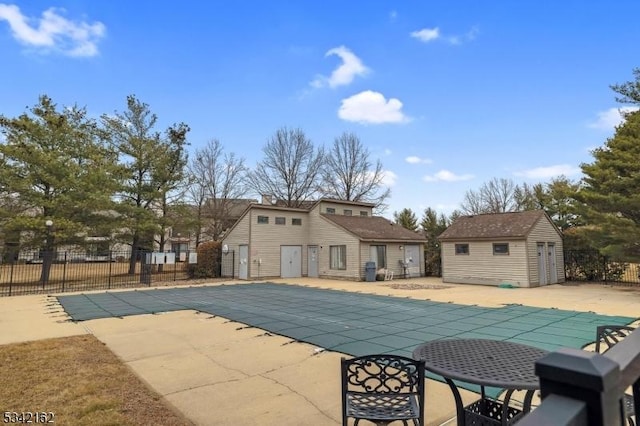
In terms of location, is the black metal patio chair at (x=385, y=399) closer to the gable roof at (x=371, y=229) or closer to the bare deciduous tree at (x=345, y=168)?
A: the gable roof at (x=371, y=229)

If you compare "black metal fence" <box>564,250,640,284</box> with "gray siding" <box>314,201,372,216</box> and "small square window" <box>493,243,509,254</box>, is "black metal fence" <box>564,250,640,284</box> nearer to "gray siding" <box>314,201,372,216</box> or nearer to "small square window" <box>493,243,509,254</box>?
"small square window" <box>493,243,509,254</box>

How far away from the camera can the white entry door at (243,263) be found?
21.5m

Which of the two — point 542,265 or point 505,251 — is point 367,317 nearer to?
point 505,251

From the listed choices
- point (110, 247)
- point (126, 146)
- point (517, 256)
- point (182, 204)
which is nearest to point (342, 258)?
point (517, 256)

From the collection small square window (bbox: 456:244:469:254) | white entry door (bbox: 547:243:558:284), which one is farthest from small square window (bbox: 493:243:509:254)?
white entry door (bbox: 547:243:558:284)

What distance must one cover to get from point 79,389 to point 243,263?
57.6 feet

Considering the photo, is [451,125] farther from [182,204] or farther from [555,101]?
[182,204]

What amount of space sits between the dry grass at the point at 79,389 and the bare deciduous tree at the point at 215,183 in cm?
2586

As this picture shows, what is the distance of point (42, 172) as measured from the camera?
1783 cm

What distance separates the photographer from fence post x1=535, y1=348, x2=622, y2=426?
0.80 metres

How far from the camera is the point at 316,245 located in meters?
23.1

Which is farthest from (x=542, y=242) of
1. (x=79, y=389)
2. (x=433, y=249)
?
(x=79, y=389)

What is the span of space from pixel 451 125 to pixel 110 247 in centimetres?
2059

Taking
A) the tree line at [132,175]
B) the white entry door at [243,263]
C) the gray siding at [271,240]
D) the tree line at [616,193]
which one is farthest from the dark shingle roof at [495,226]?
the tree line at [132,175]
